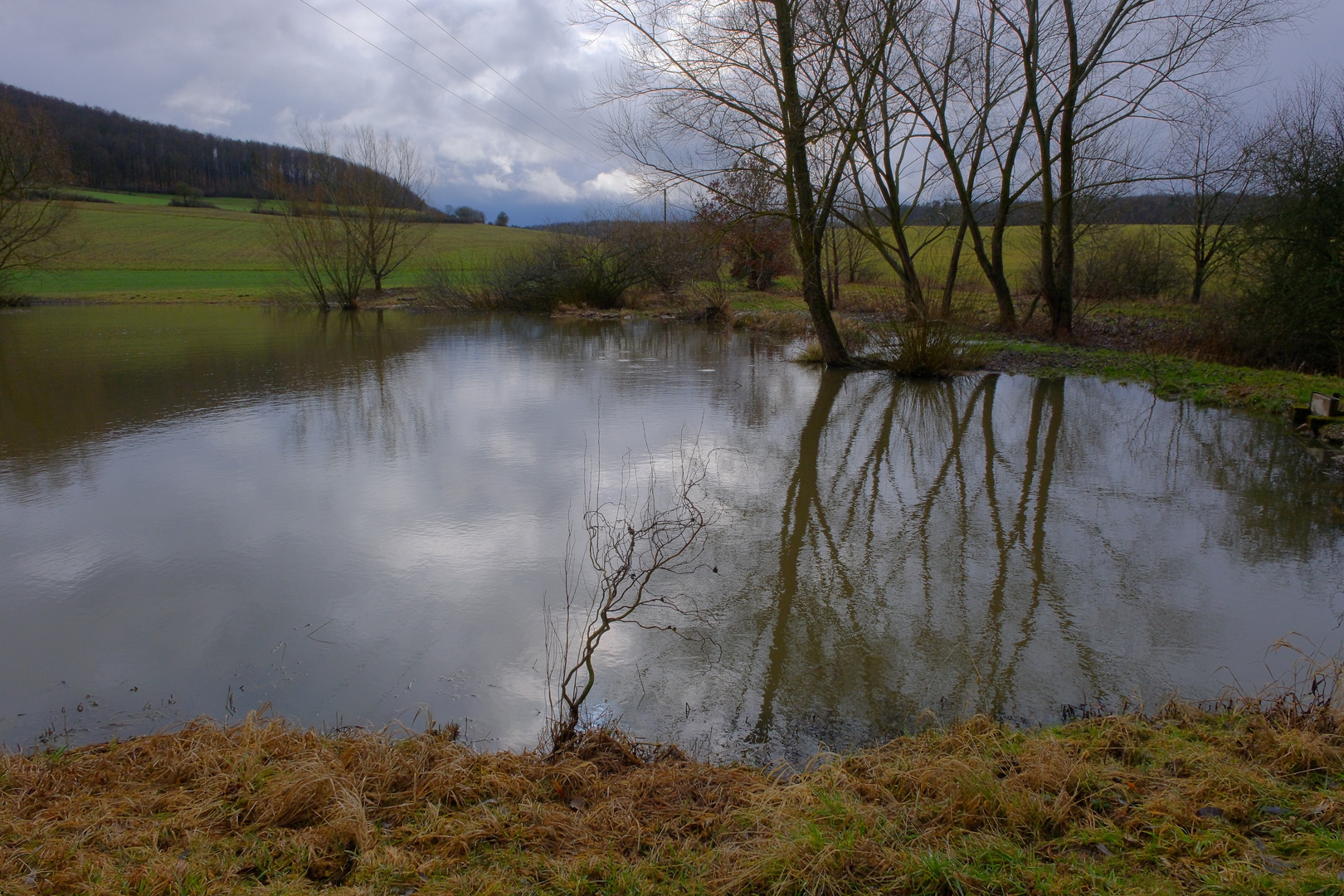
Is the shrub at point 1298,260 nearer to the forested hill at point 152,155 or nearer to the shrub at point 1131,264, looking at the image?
the shrub at point 1131,264

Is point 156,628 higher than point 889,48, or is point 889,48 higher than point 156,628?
point 889,48

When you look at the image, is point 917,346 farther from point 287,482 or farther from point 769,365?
point 287,482

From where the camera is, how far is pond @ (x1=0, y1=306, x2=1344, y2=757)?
3.94 meters

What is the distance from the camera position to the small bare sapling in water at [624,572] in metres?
3.87

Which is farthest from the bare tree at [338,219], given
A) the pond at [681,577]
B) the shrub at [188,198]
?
the shrub at [188,198]

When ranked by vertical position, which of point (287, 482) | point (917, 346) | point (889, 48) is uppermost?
point (889, 48)

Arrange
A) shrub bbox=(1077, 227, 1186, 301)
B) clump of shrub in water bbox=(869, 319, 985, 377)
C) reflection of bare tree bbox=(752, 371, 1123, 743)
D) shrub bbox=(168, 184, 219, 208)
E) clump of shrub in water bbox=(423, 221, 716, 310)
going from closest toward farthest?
reflection of bare tree bbox=(752, 371, 1123, 743)
clump of shrub in water bbox=(869, 319, 985, 377)
shrub bbox=(1077, 227, 1186, 301)
clump of shrub in water bbox=(423, 221, 716, 310)
shrub bbox=(168, 184, 219, 208)

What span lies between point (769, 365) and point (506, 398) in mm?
6033

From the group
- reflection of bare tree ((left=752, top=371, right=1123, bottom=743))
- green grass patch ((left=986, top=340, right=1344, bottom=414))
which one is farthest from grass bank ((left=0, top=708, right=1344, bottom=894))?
green grass patch ((left=986, top=340, right=1344, bottom=414))

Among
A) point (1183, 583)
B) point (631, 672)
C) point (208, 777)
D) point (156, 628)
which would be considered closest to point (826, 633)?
point (631, 672)

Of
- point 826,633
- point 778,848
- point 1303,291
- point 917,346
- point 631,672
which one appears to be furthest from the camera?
point 917,346

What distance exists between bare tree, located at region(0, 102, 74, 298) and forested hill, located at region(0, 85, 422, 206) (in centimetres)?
4214

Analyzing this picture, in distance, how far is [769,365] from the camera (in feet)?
51.4

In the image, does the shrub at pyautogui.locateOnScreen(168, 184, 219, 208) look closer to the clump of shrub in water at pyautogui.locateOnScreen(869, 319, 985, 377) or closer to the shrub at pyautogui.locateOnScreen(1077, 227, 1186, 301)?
the shrub at pyautogui.locateOnScreen(1077, 227, 1186, 301)
